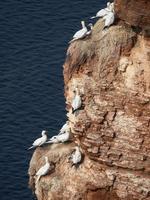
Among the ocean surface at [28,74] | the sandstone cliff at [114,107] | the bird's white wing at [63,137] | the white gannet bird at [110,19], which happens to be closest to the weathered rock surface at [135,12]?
the sandstone cliff at [114,107]

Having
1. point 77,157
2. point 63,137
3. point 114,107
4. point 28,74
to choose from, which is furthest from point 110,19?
point 28,74

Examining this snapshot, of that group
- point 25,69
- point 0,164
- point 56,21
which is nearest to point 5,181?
point 0,164

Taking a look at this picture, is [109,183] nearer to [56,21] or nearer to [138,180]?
[138,180]

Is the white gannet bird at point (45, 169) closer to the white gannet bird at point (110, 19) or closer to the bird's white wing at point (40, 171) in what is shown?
the bird's white wing at point (40, 171)

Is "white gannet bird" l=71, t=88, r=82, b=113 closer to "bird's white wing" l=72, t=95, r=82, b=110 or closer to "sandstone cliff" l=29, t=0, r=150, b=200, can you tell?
"bird's white wing" l=72, t=95, r=82, b=110

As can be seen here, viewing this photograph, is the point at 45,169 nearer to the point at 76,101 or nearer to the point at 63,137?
the point at 63,137
